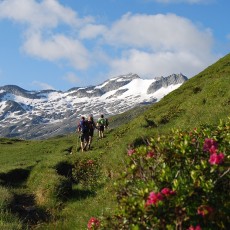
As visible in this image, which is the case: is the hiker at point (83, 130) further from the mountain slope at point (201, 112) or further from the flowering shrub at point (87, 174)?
the flowering shrub at point (87, 174)

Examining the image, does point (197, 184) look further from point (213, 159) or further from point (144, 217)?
point (144, 217)

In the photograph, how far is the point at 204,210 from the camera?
24.4ft

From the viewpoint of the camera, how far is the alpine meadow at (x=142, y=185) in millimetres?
7719

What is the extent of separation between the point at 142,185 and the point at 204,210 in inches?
77.5

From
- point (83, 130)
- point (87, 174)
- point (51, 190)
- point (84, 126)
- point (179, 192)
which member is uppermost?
point (84, 126)

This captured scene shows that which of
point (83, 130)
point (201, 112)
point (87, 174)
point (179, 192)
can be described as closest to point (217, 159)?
point (179, 192)

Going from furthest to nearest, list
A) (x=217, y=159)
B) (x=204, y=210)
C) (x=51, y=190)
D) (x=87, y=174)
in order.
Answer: (x=87, y=174)
(x=51, y=190)
(x=217, y=159)
(x=204, y=210)

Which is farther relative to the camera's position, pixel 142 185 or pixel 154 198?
pixel 142 185

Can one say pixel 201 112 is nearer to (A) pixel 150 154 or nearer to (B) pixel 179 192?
(A) pixel 150 154

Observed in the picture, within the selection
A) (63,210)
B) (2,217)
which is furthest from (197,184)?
(63,210)

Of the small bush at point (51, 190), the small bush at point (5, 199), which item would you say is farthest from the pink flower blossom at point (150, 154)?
A: the small bush at point (51, 190)

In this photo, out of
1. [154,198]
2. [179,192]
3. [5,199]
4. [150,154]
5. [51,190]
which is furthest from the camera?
[51,190]

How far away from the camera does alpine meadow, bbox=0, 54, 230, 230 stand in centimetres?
772

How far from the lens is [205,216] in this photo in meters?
7.64
